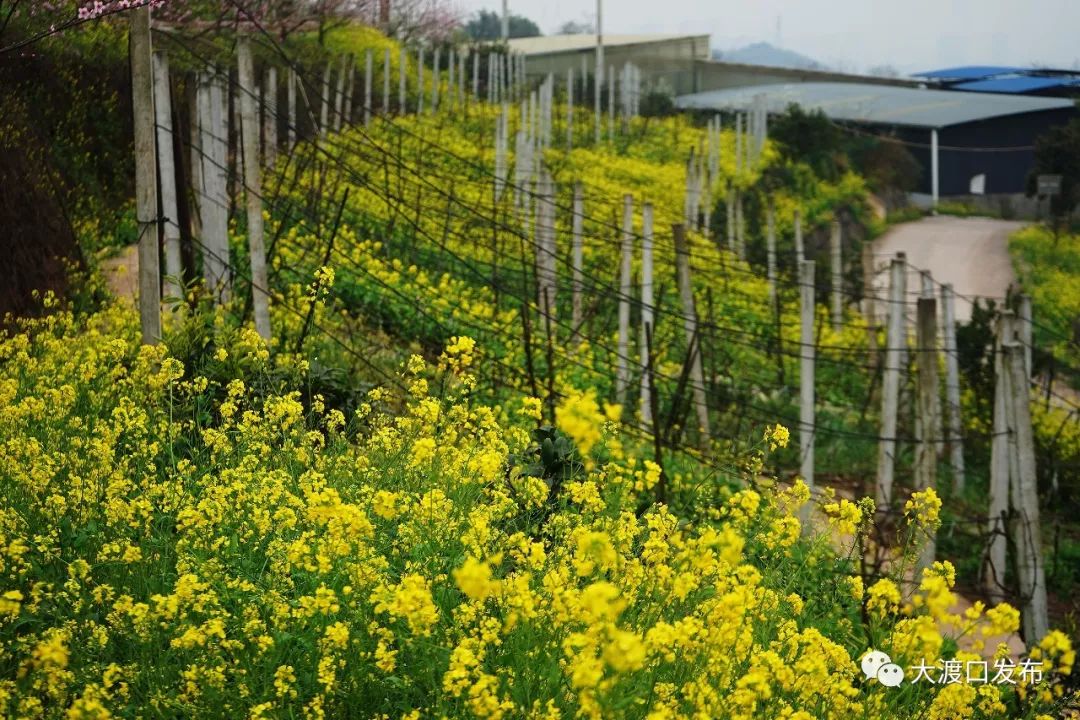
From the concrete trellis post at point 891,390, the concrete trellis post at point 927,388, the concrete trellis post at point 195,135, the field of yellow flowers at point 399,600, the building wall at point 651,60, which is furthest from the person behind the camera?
the building wall at point 651,60

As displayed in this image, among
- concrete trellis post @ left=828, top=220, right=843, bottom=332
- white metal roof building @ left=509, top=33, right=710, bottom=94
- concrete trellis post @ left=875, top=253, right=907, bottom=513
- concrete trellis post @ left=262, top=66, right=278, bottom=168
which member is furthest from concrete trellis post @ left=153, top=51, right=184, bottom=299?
white metal roof building @ left=509, top=33, right=710, bottom=94

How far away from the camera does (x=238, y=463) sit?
5.98 m

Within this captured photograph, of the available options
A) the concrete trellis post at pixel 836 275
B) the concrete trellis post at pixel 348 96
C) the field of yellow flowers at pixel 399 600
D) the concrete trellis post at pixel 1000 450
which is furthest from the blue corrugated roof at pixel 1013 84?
the field of yellow flowers at pixel 399 600

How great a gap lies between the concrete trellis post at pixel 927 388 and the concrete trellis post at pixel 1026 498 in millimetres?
754

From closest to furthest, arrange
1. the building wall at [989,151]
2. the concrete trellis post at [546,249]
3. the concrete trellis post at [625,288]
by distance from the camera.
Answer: the concrete trellis post at [625,288], the concrete trellis post at [546,249], the building wall at [989,151]

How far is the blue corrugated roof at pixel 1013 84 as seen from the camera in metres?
42.7

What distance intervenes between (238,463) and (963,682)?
3.15m

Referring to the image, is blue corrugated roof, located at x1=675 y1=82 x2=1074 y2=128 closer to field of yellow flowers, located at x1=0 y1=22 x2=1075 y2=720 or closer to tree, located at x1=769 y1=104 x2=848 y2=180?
tree, located at x1=769 y1=104 x2=848 y2=180

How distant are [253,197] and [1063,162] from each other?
26912mm

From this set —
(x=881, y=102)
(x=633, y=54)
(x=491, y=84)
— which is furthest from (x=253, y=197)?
(x=633, y=54)

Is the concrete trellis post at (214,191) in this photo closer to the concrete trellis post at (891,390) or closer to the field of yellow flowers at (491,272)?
the field of yellow flowers at (491,272)

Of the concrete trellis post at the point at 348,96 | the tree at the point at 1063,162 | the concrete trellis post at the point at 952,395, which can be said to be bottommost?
the concrete trellis post at the point at 952,395

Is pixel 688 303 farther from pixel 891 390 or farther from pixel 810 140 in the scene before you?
pixel 810 140

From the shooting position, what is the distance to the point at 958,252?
30906 millimetres
